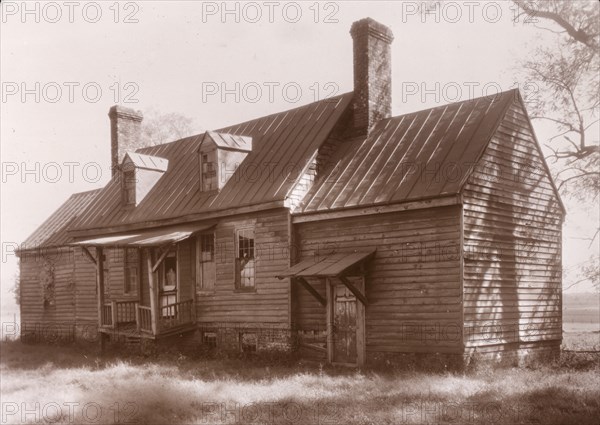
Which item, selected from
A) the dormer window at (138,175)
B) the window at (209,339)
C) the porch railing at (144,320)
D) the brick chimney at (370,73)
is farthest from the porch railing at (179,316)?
the brick chimney at (370,73)

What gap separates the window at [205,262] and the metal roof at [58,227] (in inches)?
368

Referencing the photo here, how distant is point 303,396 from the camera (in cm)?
1238

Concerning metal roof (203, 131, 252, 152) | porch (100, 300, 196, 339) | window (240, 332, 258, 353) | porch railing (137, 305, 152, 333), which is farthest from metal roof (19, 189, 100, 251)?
window (240, 332, 258, 353)

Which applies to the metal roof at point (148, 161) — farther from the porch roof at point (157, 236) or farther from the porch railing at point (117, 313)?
the porch railing at point (117, 313)

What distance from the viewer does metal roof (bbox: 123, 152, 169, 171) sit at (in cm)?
2447

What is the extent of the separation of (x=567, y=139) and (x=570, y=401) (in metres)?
13.3

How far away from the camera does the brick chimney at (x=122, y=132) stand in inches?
1173

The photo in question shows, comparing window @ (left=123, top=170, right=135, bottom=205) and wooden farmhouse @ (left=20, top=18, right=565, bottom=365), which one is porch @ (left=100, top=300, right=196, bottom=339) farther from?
window @ (left=123, top=170, right=135, bottom=205)

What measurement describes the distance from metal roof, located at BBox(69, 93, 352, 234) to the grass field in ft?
18.2

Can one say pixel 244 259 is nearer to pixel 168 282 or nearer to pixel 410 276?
pixel 168 282

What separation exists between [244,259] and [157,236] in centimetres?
313

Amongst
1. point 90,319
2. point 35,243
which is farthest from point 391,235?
point 35,243

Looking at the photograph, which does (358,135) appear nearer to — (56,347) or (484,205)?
(484,205)

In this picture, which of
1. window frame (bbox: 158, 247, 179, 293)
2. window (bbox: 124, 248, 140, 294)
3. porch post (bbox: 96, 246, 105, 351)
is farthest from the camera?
window (bbox: 124, 248, 140, 294)
